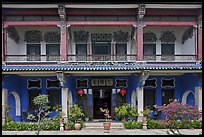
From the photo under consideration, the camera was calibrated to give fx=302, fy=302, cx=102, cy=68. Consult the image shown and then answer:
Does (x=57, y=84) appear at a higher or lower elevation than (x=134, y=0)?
lower

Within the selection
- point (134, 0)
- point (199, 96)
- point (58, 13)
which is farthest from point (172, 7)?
point (58, 13)

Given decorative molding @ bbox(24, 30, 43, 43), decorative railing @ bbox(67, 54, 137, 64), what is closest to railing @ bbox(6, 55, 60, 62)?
decorative railing @ bbox(67, 54, 137, 64)

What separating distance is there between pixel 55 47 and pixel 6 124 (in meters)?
5.72

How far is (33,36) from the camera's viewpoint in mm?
18484

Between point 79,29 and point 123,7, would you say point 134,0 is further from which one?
point 79,29

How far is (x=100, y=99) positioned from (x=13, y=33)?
654cm

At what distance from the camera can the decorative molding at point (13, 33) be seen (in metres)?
17.3

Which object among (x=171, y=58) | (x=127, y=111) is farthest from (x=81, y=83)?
(x=171, y=58)

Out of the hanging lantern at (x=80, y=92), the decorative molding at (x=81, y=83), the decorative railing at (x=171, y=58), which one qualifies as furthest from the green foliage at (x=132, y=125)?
the decorative molding at (x=81, y=83)

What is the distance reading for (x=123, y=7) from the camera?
16422mm

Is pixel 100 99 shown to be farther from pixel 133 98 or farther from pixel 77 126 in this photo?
pixel 77 126

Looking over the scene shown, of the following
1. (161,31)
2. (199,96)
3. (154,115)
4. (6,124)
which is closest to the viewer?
(6,124)

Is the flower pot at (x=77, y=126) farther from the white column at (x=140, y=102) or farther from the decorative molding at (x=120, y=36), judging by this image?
the decorative molding at (x=120, y=36)

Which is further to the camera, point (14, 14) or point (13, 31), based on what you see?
point (13, 31)
